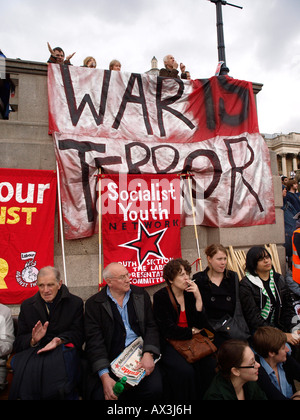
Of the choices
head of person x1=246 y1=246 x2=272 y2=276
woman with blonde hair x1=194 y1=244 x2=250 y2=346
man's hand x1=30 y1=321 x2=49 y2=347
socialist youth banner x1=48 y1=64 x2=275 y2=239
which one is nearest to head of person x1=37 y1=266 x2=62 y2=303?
man's hand x1=30 y1=321 x2=49 y2=347

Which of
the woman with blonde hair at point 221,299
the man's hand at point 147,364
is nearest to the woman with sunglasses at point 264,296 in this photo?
the woman with blonde hair at point 221,299

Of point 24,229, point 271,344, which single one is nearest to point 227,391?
point 271,344

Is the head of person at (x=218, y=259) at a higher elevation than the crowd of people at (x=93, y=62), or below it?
below

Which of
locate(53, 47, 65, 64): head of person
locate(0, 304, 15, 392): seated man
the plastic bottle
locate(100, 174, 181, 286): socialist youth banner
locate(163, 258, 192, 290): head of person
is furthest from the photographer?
locate(53, 47, 65, 64): head of person

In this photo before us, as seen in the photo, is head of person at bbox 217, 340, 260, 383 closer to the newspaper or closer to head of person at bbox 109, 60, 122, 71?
the newspaper

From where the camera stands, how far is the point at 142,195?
217 inches

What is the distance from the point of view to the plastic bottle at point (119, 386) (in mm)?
2804

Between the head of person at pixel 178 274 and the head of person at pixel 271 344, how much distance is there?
36.2 inches

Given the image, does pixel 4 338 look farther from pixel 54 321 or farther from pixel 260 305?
pixel 260 305

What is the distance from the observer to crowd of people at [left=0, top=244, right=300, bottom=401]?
2.84 metres

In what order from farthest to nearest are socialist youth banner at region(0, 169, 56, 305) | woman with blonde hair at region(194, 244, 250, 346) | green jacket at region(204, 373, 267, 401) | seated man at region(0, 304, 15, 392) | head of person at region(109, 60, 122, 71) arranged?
head of person at region(109, 60, 122, 71), socialist youth banner at region(0, 169, 56, 305), woman with blonde hair at region(194, 244, 250, 346), seated man at region(0, 304, 15, 392), green jacket at region(204, 373, 267, 401)

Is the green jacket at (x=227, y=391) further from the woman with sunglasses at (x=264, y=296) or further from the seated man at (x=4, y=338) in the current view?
the seated man at (x=4, y=338)

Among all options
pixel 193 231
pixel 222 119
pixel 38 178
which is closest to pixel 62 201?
pixel 38 178

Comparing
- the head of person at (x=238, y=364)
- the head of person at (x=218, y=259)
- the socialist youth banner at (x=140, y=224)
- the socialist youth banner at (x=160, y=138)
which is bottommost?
the head of person at (x=238, y=364)
